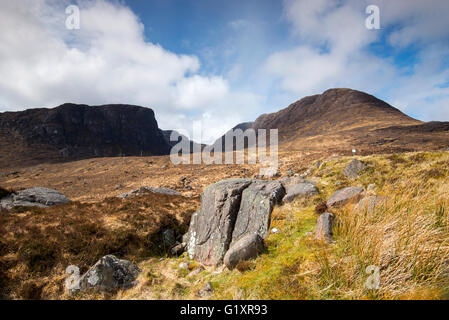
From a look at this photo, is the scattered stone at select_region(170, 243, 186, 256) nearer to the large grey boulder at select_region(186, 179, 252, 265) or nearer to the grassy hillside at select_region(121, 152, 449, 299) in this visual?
the large grey boulder at select_region(186, 179, 252, 265)

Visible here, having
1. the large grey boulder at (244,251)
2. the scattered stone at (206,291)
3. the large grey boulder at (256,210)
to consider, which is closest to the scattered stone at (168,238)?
the large grey boulder at (256,210)

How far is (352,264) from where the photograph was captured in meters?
3.41

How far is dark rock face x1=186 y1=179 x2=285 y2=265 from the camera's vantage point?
6.99 m

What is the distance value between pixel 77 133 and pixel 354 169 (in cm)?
14816

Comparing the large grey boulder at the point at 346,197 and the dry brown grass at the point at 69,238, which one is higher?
the large grey boulder at the point at 346,197

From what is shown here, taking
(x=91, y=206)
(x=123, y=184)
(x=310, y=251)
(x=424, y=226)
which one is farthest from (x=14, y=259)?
(x=123, y=184)

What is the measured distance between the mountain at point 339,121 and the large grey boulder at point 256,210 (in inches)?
2106

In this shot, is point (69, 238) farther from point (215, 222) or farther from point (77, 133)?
point (77, 133)

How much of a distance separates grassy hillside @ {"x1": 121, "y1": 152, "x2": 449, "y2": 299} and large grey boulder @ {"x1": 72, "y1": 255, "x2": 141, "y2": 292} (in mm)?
380

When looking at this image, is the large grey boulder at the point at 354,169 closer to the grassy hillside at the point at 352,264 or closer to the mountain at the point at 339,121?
the grassy hillside at the point at 352,264

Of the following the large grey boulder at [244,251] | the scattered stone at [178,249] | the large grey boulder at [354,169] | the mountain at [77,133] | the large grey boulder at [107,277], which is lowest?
the scattered stone at [178,249]

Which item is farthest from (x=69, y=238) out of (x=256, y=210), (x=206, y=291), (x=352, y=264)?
(x=352, y=264)

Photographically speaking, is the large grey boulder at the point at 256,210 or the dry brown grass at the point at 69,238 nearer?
the dry brown grass at the point at 69,238

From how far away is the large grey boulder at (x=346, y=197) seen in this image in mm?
6634
